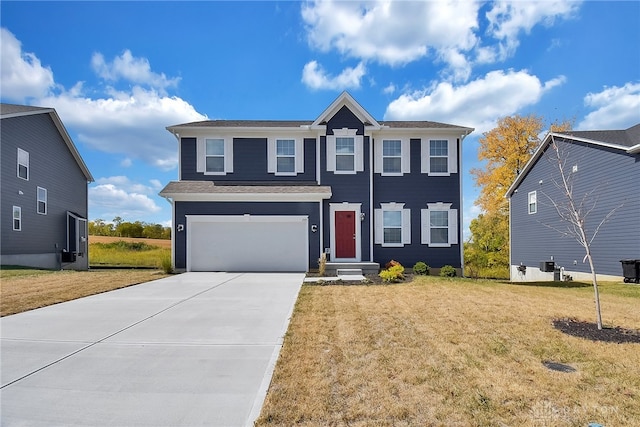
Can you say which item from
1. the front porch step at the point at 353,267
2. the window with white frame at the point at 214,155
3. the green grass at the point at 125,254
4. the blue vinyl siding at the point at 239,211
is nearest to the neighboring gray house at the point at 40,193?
the green grass at the point at 125,254

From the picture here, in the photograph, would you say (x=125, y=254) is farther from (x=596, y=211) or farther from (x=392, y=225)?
(x=596, y=211)

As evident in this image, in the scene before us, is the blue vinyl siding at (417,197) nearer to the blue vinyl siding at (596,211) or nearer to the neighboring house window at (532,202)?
the blue vinyl siding at (596,211)

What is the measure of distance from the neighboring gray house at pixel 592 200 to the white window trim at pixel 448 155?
3.55 metres

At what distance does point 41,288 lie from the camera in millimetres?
10352

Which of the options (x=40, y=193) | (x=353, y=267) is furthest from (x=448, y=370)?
(x=40, y=193)

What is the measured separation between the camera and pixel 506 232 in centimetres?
2738

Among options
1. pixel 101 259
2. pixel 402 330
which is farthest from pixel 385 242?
pixel 101 259

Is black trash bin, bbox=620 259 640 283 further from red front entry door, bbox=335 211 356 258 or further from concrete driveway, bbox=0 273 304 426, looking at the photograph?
concrete driveway, bbox=0 273 304 426

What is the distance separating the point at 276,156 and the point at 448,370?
43.2 feet

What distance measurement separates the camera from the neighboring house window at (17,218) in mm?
17109

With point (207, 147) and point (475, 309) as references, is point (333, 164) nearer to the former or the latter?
point (207, 147)

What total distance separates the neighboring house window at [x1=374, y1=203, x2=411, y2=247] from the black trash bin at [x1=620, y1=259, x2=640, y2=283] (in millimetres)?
7624

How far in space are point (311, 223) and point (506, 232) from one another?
19.1 metres

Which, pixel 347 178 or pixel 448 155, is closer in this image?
pixel 347 178
